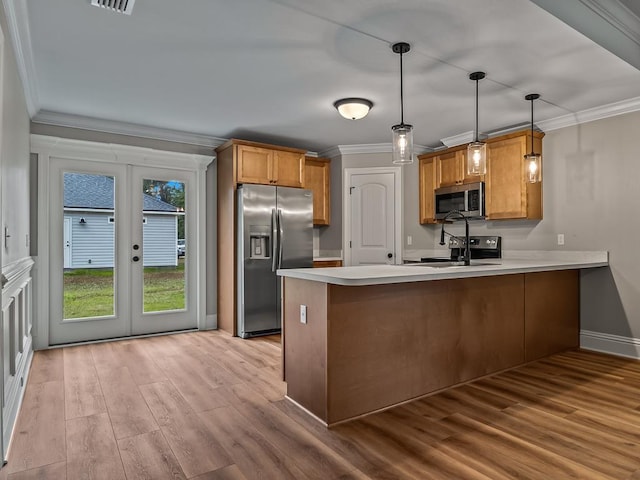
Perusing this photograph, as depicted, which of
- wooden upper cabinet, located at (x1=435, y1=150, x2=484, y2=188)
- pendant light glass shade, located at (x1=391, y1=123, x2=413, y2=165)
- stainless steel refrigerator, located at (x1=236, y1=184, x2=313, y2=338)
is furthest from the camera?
wooden upper cabinet, located at (x1=435, y1=150, x2=484, y2=188)

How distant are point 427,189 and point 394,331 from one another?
125 inches

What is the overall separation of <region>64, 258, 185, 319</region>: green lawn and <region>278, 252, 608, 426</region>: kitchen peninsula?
2.53m

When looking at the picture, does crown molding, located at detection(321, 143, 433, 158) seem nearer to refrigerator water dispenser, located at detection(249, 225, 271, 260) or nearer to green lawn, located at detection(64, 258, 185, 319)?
refrigerator water dispenser, located at detection(249, 225, 271, 260)

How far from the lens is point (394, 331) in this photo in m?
2.63

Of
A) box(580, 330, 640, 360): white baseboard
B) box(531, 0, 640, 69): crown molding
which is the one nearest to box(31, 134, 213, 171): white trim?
box(531, 0, 640, 69): crown molding

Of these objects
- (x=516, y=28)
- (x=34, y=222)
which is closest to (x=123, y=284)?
(x=34, y=222)

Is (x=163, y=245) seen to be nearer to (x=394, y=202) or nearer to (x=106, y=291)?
(x=106, y=291)

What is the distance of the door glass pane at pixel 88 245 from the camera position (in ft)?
14.0

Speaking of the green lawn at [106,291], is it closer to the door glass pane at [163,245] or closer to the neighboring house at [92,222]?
the door glass pane at [163,245]

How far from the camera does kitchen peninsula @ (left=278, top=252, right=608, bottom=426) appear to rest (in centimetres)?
241

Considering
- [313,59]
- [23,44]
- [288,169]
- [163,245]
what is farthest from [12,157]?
[288,169]

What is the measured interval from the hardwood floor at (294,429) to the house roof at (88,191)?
1.72 m

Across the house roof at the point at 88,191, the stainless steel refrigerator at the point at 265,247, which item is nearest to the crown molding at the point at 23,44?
the house roof at the point at 88,191

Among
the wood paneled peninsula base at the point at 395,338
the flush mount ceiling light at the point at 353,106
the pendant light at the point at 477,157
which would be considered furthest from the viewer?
the flush mount ceiling light at the point at 353,106
